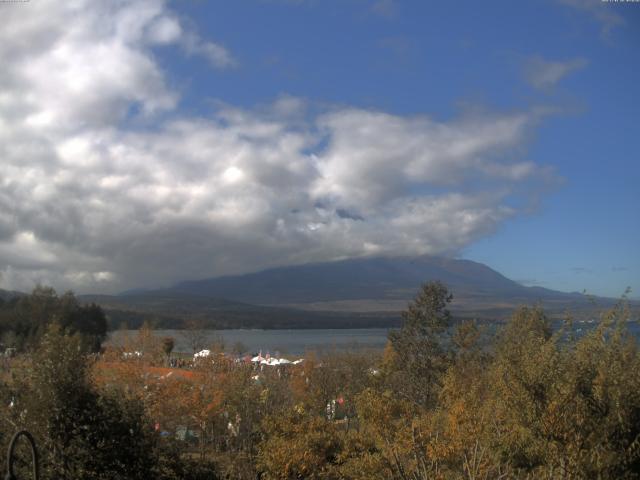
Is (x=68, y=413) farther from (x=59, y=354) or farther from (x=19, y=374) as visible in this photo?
(x=19, y=374)

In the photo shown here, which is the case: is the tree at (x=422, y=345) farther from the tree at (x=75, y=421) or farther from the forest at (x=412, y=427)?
the tree at (x=75, y=421)

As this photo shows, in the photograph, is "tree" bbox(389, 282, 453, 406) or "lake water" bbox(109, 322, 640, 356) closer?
"tree" bbox(389, 282, 453, 406)

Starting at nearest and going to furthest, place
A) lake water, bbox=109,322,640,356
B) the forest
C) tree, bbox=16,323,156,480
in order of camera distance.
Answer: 1. the forest
2. tree, bbox=16,323,156,480
3. lake water, bbox=109,322,640,356

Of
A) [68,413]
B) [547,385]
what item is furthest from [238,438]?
[547,385]

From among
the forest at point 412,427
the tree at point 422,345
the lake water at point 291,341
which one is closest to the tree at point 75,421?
the forest at point 412,427

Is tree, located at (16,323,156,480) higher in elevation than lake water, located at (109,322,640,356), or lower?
higher

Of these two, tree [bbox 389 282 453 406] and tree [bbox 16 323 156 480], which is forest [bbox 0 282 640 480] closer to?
tree [bbox 16 323 156 480]

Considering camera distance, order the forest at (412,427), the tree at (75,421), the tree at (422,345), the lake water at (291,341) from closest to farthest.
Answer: the forest at (412,427)
the tree at (75,421)
the tree at (422,345)
the lake water at (291,341)

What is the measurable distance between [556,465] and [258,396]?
12848 millimetres

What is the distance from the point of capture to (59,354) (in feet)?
38.2

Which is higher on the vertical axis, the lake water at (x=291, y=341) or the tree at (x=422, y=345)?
the tree at (x=422, y=345)

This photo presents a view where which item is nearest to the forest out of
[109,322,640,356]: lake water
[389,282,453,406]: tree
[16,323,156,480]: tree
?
[16,323,156,480]: tree

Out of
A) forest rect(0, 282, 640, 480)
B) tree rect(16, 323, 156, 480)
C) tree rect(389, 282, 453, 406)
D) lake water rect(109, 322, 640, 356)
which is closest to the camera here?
forest rect(0, 282, 640, 480)

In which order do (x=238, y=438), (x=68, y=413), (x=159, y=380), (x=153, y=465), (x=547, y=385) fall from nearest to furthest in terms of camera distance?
(x=547, y=385) < (x=68, y=413) < (x=153, y=465) < (x=238, y=438) < (x=159, y=380)
